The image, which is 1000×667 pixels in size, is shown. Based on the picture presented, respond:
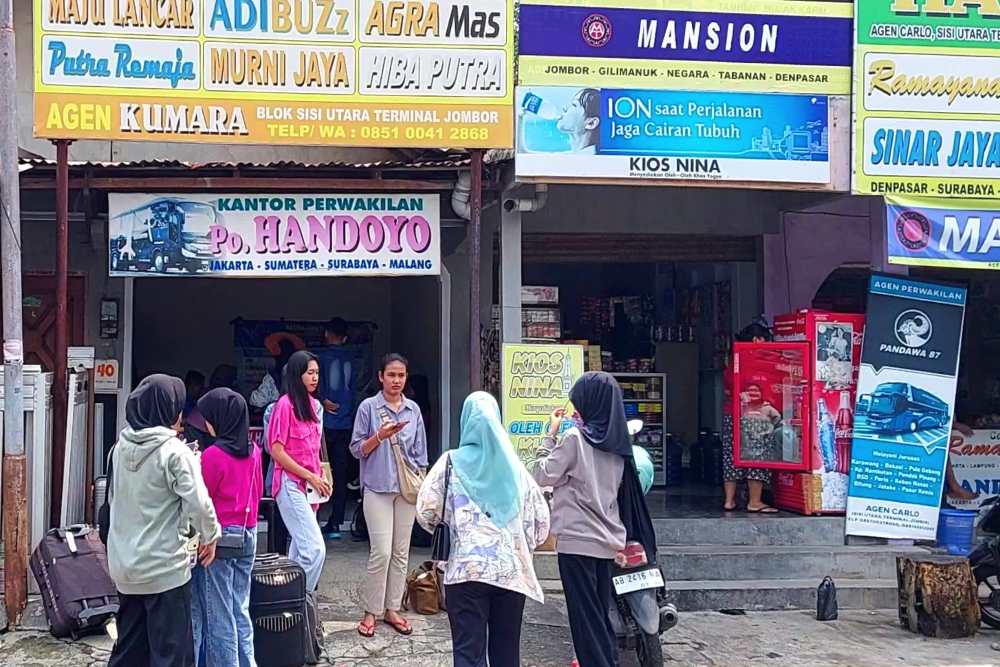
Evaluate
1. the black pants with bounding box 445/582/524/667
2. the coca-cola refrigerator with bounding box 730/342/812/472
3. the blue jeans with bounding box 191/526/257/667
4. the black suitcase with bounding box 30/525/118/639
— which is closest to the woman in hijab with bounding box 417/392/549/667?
the black pants with bounding box 445/582/524/667

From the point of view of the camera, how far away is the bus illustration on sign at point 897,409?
909 cm

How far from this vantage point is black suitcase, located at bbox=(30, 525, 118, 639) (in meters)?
6.59

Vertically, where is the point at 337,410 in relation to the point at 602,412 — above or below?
below

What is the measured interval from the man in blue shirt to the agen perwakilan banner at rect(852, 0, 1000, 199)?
16.8 feet

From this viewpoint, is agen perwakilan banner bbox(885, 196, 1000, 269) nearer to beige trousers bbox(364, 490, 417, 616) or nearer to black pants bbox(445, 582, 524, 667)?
beige trousers bbox(364, 490, 417, 616)

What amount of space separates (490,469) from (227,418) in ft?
4.62

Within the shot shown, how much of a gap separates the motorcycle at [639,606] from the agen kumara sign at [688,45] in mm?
2988

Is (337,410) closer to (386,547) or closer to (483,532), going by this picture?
(386,547)

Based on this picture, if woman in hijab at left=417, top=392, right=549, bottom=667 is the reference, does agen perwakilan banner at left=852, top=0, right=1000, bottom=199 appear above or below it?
above

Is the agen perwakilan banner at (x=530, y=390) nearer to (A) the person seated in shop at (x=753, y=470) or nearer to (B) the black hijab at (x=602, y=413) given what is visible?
(A) the person seated in shop at (x=753, y=470)

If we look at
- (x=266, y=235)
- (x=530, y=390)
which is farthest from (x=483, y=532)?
(x=266, y=235)

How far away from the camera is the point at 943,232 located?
859cm

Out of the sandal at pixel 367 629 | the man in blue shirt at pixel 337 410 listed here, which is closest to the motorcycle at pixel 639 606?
the sandal at pixel 367 629

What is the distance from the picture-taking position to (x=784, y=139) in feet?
27.4
